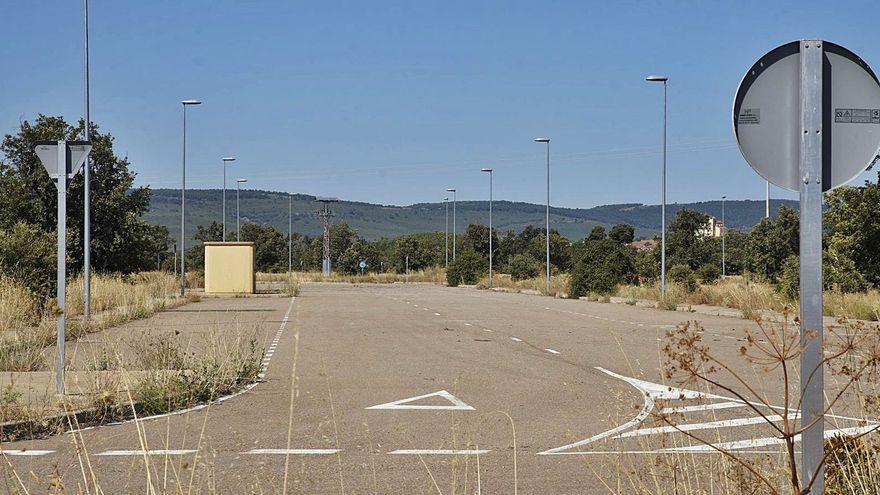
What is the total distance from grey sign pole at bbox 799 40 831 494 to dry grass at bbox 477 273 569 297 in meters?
47.4

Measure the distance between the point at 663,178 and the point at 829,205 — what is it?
25.6 ft

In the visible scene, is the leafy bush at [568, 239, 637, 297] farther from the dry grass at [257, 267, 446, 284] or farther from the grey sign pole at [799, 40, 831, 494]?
the grey sign pole at [799, 40, 831, 494]

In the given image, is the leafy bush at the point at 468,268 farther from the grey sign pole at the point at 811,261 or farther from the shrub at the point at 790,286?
the grey sign pole at the point at 811,261

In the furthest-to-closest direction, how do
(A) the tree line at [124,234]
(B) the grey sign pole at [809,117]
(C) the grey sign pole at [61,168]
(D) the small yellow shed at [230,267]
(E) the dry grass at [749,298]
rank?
1. (D) the small yellow shed at [230,267]
2. (E) the dry grass at [749,298]
3. (A) the tree line at [124,234]
4. (C) the grey sign pole at [61,168]
5. (B) the grey sign pole at [809,117]

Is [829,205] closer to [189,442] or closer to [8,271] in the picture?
[8,271]

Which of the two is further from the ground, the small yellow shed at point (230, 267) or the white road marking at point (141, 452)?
the small yellow shed at point (230, 267)

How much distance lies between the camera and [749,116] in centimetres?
507

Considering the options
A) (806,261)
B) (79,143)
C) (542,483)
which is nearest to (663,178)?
(79,143)

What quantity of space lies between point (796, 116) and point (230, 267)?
173 ft

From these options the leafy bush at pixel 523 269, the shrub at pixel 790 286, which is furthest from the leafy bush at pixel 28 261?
the leafy bush at pixel 523 269

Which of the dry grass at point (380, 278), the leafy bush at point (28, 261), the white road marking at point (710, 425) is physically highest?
the leafy bush at point (28, 261)

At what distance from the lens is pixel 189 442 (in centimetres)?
945

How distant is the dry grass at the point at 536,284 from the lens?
185ft

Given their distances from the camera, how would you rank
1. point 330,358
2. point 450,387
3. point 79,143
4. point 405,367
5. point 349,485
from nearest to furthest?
point 349,485
point 79,143
point 450,387
point 405,367
point 330,358
